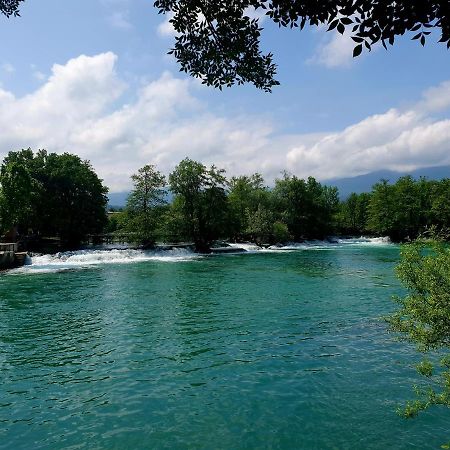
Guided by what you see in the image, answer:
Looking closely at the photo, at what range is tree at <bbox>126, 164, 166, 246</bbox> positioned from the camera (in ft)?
210

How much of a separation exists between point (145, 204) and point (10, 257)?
24.9m

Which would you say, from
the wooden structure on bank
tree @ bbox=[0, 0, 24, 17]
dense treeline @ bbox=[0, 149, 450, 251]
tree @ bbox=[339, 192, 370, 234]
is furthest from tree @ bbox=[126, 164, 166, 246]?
tree @ bbox=[339, 192, 370, 234]

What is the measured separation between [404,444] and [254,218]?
240 ft

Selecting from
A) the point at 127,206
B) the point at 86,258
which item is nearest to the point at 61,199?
the point at 127,206

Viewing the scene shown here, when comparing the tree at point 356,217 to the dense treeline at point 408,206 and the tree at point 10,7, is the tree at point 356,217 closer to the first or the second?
the dense treeline at point 408,206

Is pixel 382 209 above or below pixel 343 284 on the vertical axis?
above

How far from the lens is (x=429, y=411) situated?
10977 millimetres

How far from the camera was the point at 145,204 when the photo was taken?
6662 cm

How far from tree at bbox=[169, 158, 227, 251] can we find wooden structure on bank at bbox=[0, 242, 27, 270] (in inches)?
1074

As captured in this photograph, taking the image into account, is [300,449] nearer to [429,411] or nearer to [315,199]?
[429,411]

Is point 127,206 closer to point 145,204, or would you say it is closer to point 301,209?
point 145,204

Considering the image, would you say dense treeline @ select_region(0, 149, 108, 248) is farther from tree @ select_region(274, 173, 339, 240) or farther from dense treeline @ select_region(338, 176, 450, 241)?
dense treeline @ select_region(338, 176, 450, 241)

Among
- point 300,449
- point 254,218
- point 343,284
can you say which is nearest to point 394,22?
point 300,449

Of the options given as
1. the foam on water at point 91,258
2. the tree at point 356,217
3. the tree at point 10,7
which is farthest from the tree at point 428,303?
the tree at point 356,217
